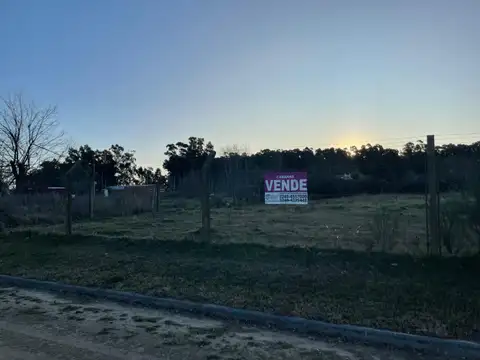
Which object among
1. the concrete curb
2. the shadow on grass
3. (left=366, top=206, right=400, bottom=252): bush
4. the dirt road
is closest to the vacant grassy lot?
(left=366, top=206, right=400, bottom=252): bush

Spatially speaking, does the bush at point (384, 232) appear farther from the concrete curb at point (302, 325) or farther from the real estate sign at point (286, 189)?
the concrete curb at point (302, 325)

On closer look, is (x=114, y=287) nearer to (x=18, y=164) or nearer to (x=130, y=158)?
(x=18, y=164)

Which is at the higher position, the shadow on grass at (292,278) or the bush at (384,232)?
the bush at (384,232)

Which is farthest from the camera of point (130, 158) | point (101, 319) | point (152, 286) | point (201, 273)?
point (130, 158)

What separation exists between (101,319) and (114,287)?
1.57 meters

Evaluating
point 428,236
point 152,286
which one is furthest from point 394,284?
point 152,286

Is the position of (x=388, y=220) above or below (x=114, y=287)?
above

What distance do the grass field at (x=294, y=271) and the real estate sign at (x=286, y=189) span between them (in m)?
0.92

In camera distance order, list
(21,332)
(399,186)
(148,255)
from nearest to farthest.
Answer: (21,332) < (148,255) < (399,186)

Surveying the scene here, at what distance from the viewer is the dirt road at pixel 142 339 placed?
447 centimetres

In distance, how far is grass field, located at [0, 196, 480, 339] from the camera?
5586mm

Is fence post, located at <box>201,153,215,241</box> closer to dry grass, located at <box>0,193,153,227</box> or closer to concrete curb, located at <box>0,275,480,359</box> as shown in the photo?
concrete curb, located at <box>0,275,480,359</box>

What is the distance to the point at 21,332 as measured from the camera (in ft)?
17.5

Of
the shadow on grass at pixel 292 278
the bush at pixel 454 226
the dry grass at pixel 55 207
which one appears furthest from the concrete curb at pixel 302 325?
the dry grass at pixel 55 207
